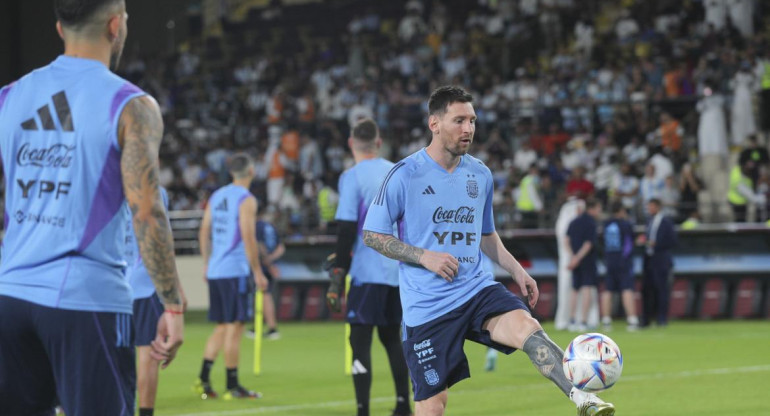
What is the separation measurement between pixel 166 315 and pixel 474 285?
2.81m

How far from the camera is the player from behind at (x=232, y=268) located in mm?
12484

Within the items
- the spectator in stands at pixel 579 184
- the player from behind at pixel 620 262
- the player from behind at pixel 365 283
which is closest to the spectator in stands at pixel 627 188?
the spectator in stands at pixel 579 184

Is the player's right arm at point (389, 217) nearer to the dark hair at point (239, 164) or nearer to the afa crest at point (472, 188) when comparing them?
the afa crest at point (472, 188)

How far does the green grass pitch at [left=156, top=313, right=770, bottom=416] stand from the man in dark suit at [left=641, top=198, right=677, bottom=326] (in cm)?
172

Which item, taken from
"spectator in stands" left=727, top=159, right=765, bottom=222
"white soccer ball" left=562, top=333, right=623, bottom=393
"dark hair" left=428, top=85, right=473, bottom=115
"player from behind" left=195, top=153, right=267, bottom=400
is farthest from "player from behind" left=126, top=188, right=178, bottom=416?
"spectator in stands" left=727, top=159, right=765, bottom=222

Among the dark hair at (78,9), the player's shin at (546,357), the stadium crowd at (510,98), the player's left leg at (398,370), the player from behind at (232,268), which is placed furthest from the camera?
the stadium crowd at (510,98)

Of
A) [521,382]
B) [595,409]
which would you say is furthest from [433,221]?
[521,382]

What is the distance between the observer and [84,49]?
184 inches

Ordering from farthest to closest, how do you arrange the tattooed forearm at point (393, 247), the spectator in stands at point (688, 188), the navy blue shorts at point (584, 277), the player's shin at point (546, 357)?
the spectator in stands at point (688, 188) → the navy blue shorts at point (584, 277) → the tattooed forearm at point (393, 247) → the player's shin at point (546, 357)

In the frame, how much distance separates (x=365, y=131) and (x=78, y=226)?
590cm

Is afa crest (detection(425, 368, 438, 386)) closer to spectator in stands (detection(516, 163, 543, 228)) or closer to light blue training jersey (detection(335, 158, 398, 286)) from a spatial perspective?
light blue training jersey (detection(335, 158, 398, 286))

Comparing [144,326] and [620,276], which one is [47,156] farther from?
[620,276]

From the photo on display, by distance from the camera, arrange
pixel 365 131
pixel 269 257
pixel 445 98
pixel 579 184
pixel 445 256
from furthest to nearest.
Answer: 1. pixel 579 184
2. pixel 269 257
3. pixel 365 131
4. pixel 445 98
5. pixel 445 256

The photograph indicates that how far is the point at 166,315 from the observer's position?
4.83 metres
